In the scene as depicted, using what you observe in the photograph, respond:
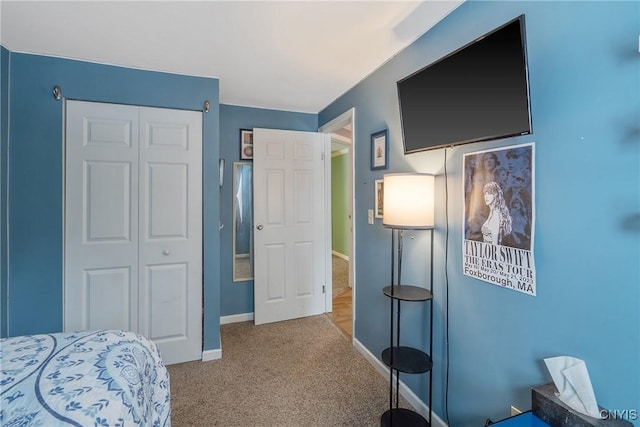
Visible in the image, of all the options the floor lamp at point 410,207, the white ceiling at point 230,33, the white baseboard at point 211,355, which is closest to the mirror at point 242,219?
the white baseboard at point 211,355

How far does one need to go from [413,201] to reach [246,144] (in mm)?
2156

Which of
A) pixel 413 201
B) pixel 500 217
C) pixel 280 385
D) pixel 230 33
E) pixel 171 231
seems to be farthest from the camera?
pixel 171 231

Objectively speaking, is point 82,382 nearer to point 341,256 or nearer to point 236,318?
point 236,318

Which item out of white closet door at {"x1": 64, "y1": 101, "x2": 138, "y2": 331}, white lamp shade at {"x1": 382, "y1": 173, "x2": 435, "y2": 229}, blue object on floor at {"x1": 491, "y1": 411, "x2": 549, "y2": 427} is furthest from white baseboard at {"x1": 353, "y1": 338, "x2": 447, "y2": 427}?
white closet door at {"x1": 64, "y1": 101, "x2": 138, "y2": 331}

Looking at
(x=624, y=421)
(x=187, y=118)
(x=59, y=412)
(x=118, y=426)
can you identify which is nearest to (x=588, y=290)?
(x=624, y=421)

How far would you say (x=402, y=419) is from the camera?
175 cm

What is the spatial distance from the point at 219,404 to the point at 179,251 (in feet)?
3.79

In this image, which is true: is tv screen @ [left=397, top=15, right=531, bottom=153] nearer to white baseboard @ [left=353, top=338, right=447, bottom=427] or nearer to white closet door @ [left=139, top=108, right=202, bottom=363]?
white baseboard @ [left=353, top=338, right=447, bottom=427]

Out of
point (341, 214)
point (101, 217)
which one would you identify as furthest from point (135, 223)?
point (341, 214)

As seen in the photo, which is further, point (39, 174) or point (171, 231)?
point (171, 231)

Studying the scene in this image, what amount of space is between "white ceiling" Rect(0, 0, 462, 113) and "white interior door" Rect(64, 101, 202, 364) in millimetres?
419

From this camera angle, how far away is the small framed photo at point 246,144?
3.25 metres

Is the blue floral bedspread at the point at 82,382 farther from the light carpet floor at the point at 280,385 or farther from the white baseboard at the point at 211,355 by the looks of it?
the white baseboard at the point at 211,355

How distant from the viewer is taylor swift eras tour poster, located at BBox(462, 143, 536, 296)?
1.26 meters
